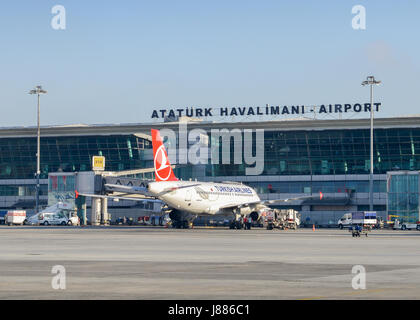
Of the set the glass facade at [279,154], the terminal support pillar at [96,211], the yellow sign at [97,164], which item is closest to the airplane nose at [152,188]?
→ the yellow sign at [97,164]

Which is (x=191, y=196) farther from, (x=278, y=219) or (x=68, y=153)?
(x=68, y=153)

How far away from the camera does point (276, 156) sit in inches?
5423

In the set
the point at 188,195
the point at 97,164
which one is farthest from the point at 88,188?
the point at 188,195

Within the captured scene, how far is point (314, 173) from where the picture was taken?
137 metres

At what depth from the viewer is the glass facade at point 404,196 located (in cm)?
10525

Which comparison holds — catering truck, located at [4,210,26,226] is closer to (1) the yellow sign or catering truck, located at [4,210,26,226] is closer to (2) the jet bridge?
(2) the jet bridge

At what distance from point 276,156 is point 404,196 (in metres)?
35.2

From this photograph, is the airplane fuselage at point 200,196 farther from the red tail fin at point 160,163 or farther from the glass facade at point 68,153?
the glass facade at point 68,153

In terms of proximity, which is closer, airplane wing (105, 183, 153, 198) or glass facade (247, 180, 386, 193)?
airplane wing (105, 183, 153, 198)

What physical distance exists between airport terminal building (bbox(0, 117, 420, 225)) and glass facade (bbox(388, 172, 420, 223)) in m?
22.2

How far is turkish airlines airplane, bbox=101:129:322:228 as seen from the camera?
82062mm

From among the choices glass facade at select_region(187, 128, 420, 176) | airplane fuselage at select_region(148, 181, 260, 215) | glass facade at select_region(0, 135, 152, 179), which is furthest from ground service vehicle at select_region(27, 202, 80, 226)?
glass facade at select_region(187, 128, 420, 176)
